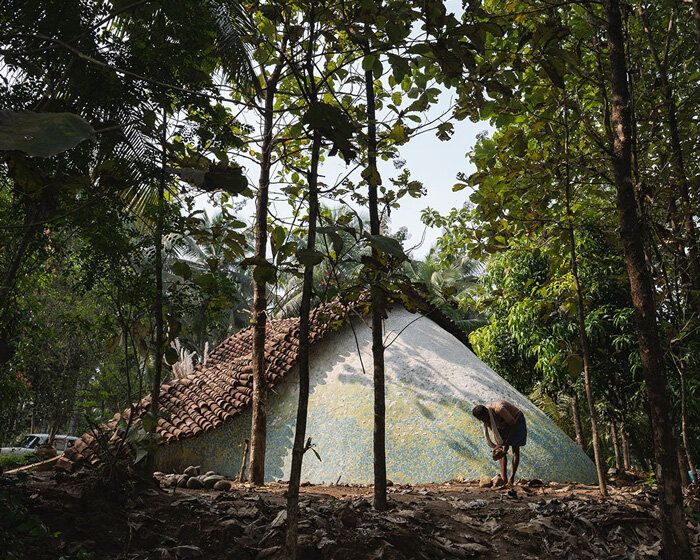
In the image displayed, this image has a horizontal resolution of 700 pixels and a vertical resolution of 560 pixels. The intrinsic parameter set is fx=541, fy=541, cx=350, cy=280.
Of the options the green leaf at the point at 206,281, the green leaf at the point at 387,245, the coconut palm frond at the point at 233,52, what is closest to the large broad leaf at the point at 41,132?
the green leaf at the point at 387,245

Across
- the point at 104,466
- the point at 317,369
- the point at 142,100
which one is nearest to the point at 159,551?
the point at 104,466

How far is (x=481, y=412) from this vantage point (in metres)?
7.15

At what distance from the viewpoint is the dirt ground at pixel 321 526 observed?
11.2ft

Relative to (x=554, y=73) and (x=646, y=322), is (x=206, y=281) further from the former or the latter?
(x=646, y=322)

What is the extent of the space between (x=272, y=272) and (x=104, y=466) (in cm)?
240

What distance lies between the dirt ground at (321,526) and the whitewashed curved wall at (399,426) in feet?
7.05

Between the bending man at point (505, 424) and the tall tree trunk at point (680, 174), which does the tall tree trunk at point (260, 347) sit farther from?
the tall tree trunk at point (680, 174)

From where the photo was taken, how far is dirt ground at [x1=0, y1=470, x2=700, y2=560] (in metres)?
3.43

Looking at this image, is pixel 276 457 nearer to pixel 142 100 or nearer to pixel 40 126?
pixel 142 100

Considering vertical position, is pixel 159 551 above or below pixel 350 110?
below

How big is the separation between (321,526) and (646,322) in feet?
8.64

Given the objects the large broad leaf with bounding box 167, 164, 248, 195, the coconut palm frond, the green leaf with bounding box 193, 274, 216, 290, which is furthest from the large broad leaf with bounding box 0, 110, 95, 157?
the coconut palm frond

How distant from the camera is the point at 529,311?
11234 mm

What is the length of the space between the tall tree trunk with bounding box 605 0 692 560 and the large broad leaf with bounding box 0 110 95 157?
3.21m
